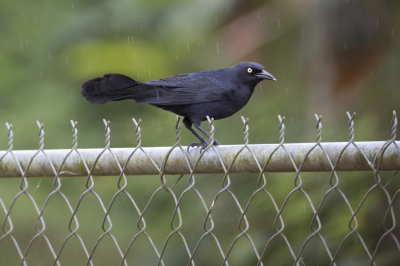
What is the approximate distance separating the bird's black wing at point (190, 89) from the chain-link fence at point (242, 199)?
0.54 metres

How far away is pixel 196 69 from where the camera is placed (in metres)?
8.32

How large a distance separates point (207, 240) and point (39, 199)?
4.11 meters

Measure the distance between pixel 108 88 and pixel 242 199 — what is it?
6.14ft

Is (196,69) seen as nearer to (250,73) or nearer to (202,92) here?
(250,73)

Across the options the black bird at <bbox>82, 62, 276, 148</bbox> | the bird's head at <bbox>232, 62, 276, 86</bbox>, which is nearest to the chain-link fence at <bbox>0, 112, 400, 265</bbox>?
the black bird at <bbox>82, 62, 276, 148</bbox>

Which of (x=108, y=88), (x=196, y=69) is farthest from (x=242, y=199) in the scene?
(x=196, y=69)

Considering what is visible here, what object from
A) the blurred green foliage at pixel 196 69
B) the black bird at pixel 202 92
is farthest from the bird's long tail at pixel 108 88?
the blurred green foliage at pixel 196 69

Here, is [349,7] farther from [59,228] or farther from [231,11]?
[59,228]

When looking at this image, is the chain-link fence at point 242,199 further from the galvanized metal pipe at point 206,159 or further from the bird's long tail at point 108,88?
the bird's long tail at point 108,88

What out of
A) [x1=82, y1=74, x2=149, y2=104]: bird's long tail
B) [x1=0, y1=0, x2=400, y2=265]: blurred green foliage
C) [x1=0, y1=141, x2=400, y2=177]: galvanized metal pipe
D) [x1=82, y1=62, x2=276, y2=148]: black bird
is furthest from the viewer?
[x1=0, y1=0, x2=400, y2=265]: blurred green foliage

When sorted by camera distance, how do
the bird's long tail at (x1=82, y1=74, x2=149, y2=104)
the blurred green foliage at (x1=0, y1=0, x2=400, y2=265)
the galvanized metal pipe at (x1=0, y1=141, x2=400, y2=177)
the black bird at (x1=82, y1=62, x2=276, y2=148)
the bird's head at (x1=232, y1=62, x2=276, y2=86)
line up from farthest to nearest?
the blurred green foliage at (x1=0, y1=0, x2=400, y2=265) < the bird's head at (x1=232, y1=62, x2=276, y2=86) < the black bird at (x1=82, y1=62, x2=276, y2=148) < the bird's long tail at (x1=82, y1=74, x2=149, y2=104) < the galvanized metal pipe at (x1=0, y1=141, x2=400, y2=177)

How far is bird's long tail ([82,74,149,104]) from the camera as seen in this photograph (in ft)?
12.5

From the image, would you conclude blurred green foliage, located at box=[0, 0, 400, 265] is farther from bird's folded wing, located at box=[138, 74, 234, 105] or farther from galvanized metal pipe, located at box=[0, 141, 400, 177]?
galvanized metal pipe, located at box=[0, 141, 400, 177]

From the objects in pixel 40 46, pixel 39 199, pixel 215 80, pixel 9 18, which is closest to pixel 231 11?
pixel 215 80
